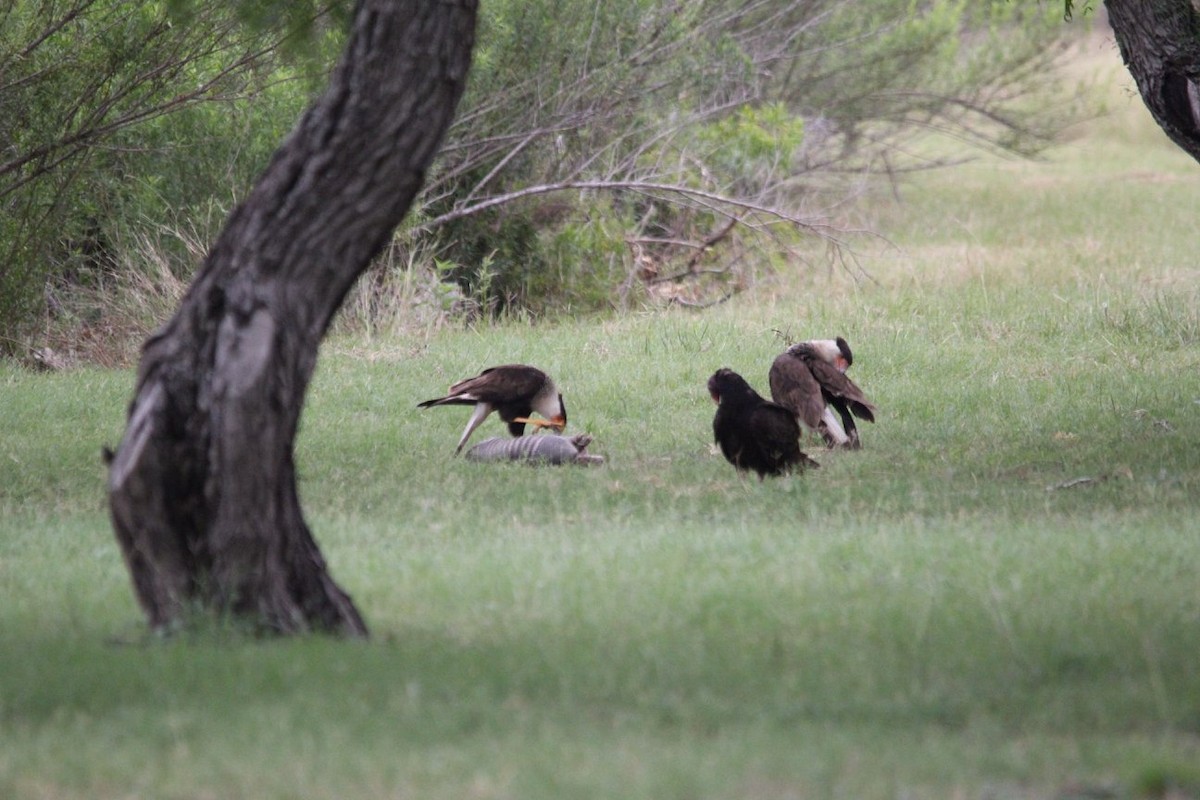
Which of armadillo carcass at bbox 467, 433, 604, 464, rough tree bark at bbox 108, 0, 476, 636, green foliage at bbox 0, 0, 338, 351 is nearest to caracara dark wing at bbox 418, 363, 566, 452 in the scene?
armadillo carcass at bbox 467, 433, 604, 464

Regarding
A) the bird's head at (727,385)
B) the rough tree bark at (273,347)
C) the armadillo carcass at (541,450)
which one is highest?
the rough tree bark at (273,347)

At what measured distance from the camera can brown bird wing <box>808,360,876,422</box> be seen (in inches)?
380

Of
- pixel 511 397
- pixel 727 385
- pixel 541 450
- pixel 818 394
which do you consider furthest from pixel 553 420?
pixel 818 394

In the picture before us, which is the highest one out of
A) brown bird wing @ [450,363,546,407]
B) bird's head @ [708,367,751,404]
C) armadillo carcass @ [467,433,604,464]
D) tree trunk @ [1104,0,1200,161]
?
tree trunk @ [1104,0,1200,161]

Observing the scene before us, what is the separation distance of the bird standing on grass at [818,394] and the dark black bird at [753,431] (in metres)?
0.58

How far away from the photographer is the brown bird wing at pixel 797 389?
373 inches

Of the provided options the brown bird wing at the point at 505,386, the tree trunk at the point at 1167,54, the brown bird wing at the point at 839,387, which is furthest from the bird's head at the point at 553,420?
the tree trunk at the point at 1167,54

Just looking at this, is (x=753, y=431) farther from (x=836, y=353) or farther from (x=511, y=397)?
(x=511, y=397)

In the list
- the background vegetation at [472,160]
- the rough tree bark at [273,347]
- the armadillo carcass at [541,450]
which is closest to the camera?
the rough tree bark at [273,347]

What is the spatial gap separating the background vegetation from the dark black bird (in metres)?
3.52

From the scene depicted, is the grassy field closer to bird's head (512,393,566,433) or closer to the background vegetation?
bird's head (512,393,566,433)

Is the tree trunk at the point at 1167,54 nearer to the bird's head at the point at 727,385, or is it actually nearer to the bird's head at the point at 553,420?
the bird's head at the point at 727,385

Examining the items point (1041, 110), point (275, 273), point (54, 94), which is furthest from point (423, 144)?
point (1041, 110)

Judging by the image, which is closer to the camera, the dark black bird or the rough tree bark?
the rough tree bark
